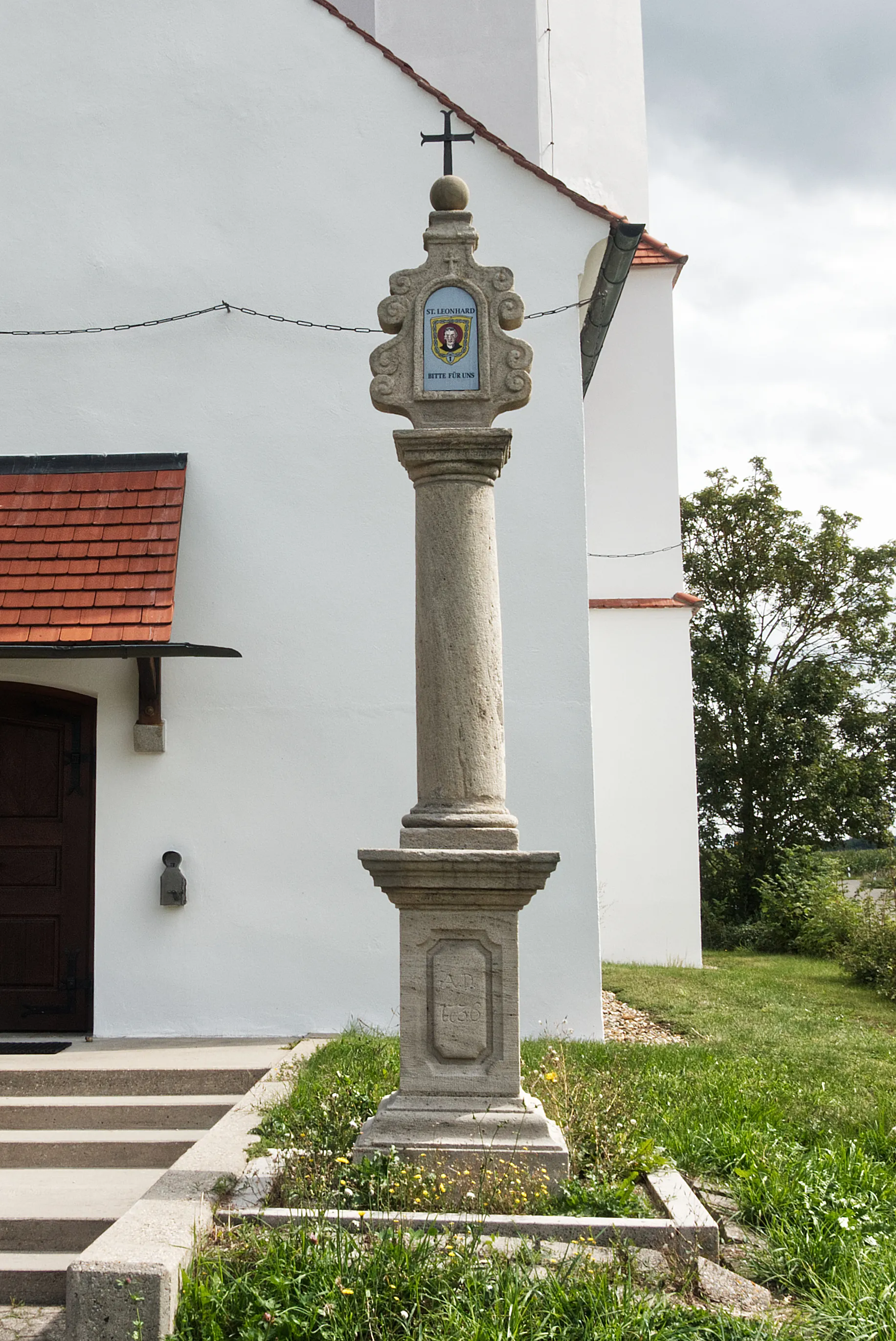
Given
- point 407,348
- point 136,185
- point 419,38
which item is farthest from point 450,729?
point 419,38

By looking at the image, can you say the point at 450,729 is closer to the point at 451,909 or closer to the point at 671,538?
the point at 451,909

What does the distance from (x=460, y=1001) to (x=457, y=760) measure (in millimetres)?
896

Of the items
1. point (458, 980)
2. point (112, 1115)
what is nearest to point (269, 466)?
point (112, 1115)

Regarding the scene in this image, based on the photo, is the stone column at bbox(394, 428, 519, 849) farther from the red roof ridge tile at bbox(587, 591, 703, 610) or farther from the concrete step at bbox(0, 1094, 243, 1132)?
the red roof ridge tile at bbox(587, 591, 703, 610)

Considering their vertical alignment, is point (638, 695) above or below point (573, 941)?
above

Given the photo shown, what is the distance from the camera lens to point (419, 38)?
12.9m

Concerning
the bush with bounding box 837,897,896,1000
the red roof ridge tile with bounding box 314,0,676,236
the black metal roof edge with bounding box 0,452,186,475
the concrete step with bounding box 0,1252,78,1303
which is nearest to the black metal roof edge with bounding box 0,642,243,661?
the black metal roof edge with bounding box 0,452,186,475

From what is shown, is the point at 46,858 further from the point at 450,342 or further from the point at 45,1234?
the point at 450,342

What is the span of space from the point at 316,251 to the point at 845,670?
1668cm

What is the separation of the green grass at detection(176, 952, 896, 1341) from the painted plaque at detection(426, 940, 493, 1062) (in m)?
0.53

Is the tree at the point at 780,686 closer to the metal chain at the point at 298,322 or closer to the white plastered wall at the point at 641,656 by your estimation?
the white plastered wall at the point at 641,656

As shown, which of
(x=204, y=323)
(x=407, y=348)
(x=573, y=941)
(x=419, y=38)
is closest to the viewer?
(x=407, y=348)

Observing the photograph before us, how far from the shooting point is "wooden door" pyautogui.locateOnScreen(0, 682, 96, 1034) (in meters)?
7.69

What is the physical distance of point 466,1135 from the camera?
13.9ft
